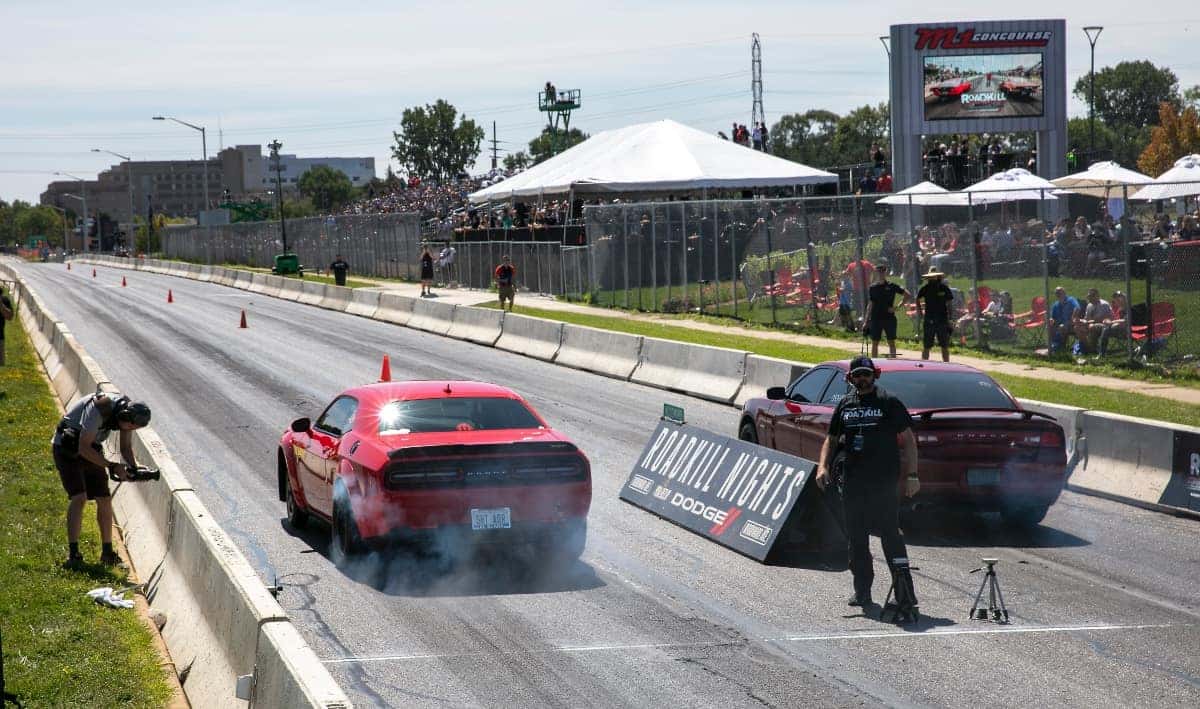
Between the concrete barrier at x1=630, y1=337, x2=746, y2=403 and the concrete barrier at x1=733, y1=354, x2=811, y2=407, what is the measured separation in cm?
18

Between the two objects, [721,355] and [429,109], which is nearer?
[721,355]

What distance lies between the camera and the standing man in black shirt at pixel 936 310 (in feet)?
74.3

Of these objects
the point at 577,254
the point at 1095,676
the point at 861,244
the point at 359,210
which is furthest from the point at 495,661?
the point at 359,210

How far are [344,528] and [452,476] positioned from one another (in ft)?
3.38

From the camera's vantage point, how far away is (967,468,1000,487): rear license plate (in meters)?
12.0

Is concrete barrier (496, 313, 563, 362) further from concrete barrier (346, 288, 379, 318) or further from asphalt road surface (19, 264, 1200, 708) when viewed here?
asphalt road surface (19, 264, 1200, 708)

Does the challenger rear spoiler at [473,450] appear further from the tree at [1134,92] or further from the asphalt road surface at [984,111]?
the tree at [1134,92]

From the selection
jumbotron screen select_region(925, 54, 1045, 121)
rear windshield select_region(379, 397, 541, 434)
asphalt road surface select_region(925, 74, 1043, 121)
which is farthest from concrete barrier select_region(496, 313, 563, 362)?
jumbotron screen select_region(925, 54, 1045, 121)

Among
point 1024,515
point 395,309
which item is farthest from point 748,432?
point 395,309

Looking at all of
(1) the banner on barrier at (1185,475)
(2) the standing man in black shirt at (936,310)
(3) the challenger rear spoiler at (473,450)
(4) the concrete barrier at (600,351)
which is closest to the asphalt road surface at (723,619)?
(1) the banner on barrier at (1185,475)

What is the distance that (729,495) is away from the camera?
1219cm

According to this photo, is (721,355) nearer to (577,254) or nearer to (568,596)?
(568,596)

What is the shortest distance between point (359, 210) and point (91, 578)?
309 feet

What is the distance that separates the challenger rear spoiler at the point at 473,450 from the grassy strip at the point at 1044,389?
9413mm
